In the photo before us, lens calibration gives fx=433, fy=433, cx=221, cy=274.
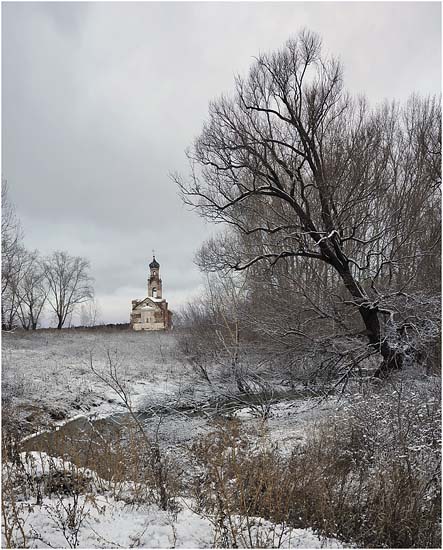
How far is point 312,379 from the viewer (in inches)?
396

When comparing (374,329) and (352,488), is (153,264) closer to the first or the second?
(374,329)

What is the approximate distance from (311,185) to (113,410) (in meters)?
6.98

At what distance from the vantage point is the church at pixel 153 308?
13.7m

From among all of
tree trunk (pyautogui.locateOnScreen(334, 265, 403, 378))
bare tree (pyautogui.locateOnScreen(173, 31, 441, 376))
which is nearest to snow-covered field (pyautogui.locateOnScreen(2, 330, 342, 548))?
tree trunk (pyautogui.locateOnScreen(334, 265, 403, 378))

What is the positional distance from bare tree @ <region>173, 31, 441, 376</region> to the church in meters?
3.52

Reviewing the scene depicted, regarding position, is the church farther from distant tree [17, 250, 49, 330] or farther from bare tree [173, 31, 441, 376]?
distant tree [17, 250, 49, 330]

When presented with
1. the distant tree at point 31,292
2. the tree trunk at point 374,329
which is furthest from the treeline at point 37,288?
the tree trunk at point 374,329

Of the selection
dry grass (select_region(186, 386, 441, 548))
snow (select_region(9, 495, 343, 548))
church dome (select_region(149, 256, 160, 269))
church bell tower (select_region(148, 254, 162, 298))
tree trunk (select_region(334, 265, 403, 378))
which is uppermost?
church dome (select_region(149, 256, 160, 269))

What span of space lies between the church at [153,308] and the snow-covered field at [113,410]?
540 mm

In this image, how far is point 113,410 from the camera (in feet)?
33.3

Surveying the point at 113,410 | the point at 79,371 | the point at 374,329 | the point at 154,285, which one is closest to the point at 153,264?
the point at 154,285

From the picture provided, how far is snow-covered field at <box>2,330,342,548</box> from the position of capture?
3371 mm

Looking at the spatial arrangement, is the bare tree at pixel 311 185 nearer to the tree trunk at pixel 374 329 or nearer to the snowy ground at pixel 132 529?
the tree trunk at pixel 374 329

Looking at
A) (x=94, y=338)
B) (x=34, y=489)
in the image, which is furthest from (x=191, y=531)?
(x=94, y=338)
